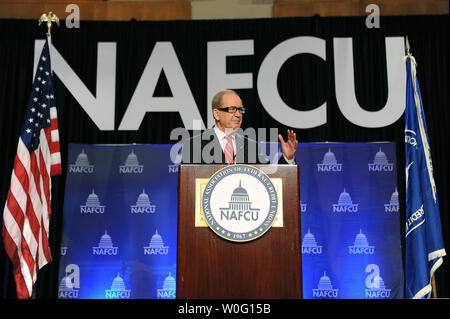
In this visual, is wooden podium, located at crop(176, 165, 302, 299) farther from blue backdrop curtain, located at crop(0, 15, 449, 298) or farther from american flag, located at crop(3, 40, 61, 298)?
blue backdrop curtain, located at crop(0, 15, 449, 298)

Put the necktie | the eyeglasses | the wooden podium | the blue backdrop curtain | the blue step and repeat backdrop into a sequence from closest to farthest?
the wooden podium → the necktie → the eyeglasses → the blue step and repeat backdrop → the blue backdrop curtain

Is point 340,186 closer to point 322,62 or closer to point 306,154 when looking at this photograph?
point 306,154

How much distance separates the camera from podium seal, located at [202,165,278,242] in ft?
8.73

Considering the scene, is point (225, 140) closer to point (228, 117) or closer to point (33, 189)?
point (228, 117)

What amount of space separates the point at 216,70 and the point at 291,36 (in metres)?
0.89

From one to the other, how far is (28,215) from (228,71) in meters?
2.54

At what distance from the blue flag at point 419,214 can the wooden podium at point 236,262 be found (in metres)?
2.56

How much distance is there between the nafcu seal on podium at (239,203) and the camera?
266cm

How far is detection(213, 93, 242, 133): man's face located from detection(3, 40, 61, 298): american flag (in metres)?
2.14

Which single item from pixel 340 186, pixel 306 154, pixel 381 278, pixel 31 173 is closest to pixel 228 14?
pixel 306 154

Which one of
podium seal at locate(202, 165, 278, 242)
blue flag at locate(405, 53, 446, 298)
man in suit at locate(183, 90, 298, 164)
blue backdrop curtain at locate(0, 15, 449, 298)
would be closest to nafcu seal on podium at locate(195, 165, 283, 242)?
podium seal at locate(202, 165, 278, 242)

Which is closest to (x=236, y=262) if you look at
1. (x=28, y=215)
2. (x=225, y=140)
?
(x=225, y=140)

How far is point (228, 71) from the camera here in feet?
20.4

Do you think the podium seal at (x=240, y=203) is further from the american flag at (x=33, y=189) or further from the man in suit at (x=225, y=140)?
the american flag at (x=33, y=189)
